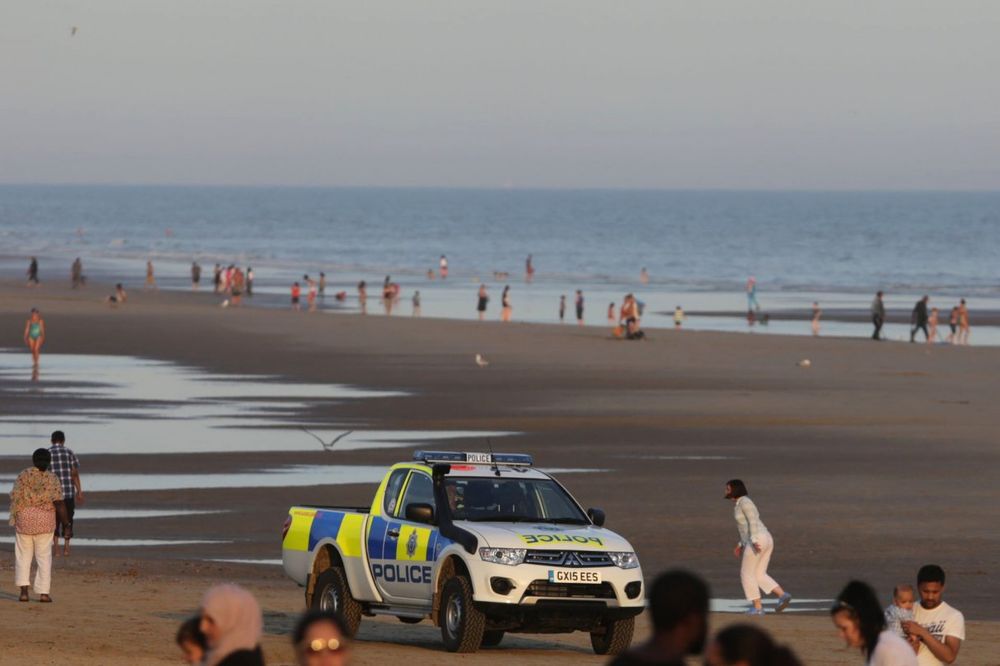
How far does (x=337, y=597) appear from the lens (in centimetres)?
1541

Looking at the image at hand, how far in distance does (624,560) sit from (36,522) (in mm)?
5428

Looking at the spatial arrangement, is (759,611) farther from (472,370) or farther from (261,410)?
(472,370)

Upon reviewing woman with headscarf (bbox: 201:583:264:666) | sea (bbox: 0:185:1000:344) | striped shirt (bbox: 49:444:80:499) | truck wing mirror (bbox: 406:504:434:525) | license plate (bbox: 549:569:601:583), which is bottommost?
license plate (bbox: 549:569:601:583)

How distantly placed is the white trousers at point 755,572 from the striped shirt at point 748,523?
0.20ft

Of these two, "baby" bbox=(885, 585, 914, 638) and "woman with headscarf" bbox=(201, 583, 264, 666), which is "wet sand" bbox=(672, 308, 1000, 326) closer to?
"baby" bbox=(885, 585, 914, 638)

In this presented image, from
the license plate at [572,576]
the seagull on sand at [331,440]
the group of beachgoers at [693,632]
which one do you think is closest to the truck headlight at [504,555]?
the license plate at [572,576]

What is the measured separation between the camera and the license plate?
46.3 ft

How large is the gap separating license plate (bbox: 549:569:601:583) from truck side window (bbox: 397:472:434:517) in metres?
1.49

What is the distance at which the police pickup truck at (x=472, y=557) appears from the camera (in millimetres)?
14117

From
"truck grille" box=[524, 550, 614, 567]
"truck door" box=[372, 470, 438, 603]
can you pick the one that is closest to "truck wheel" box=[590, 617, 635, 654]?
"truck grille" box=[524, 550, 614, 567]

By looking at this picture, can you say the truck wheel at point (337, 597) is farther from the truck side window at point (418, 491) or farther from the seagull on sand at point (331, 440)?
the seagull on sand at point (331, 440)

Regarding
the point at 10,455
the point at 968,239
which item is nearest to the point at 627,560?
the point at 10,455

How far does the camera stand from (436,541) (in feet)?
48.4

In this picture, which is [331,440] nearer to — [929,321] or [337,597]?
[337,597]
